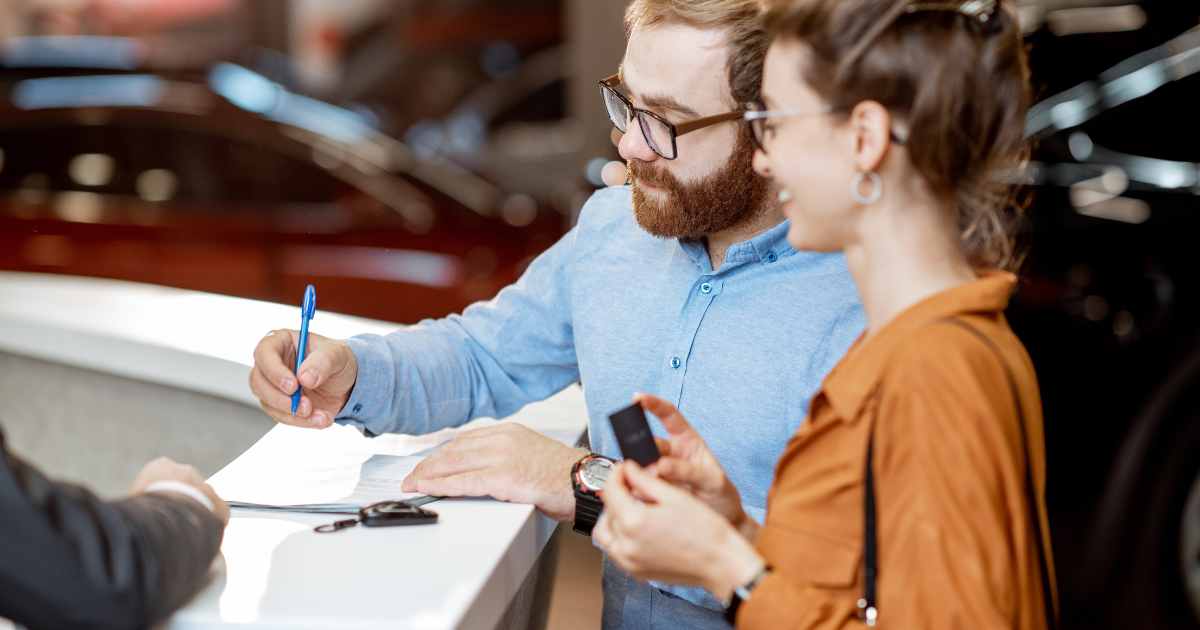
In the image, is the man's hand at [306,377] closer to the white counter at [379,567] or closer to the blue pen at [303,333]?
the blue pen at [303,333]

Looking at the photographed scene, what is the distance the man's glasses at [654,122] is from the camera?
5.59 ft

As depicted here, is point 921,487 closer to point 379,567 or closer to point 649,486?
point 649,486

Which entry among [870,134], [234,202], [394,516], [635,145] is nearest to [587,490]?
[394,516]

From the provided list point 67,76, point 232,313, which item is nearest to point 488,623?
point 232,313

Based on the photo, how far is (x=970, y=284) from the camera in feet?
3.77

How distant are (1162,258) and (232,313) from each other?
7.18ft

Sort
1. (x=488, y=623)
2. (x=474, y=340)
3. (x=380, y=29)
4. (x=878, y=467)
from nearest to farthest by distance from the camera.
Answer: (x=878, y=467)
(x=488, y=623)
(x=474, y=340)
(x=380, y=29)

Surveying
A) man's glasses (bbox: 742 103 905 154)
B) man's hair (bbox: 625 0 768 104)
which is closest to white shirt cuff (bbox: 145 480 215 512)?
man's glasses (bbox: 742 103 905 154)

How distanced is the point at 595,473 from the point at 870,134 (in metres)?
0.64

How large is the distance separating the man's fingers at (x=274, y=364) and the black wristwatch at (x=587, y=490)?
0.40 metres

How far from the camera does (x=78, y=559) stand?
1.02 meters

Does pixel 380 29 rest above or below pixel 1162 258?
above

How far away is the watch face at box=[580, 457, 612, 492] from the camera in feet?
5.18

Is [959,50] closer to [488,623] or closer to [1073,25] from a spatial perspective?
[488,623]
